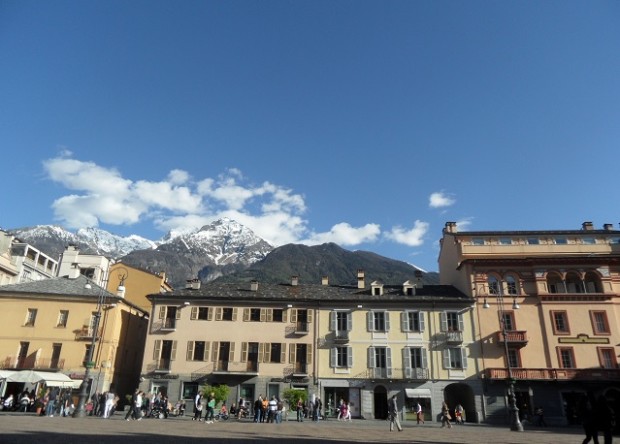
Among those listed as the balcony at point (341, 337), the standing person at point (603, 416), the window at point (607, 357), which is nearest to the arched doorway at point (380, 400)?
the balcony at point (341, 337)

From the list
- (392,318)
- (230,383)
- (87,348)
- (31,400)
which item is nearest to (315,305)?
(392,318)

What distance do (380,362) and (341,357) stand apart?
320 centimetres

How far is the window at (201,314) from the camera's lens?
3834cm

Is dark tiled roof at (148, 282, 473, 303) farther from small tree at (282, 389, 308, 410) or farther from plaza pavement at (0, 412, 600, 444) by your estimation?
plaza pavement at (0, 412, 600, 444)

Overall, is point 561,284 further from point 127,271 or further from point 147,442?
point 127,271

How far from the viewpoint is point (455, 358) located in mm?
36625

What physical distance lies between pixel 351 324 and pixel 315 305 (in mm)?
3422

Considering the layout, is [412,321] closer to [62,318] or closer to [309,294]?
[309,294]

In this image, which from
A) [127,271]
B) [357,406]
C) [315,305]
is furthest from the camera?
[127,271]

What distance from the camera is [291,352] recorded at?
37.4 metres

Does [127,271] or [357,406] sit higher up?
[127,271]

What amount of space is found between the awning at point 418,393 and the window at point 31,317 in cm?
3097

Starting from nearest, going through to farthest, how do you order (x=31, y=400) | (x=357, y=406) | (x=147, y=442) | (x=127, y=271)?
(x=147, y=442), (x=31, y=400), (x=357, y=406), (x=127, y=271)

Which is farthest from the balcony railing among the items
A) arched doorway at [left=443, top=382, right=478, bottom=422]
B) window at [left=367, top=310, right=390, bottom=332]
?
window at [left=367, top=310, right=390, bottom=332]
